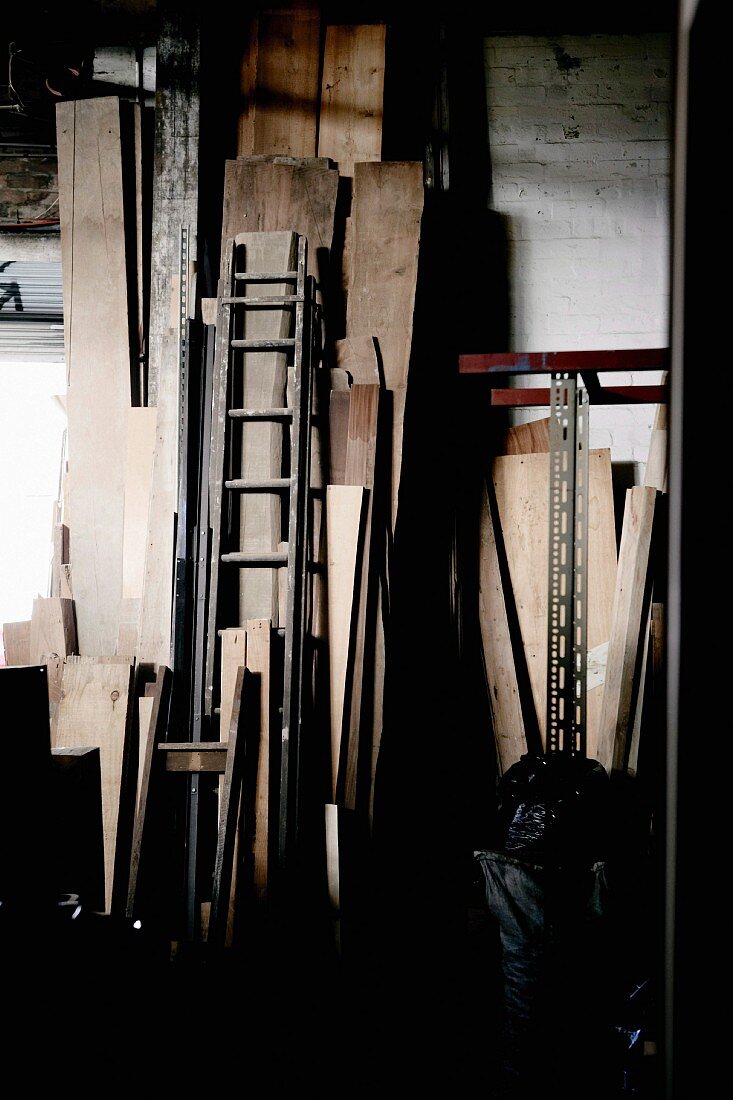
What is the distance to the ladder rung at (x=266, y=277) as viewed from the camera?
3.01 metres

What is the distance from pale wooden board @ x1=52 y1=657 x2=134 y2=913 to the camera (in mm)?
2867

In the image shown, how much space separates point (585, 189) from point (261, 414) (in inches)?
72.4

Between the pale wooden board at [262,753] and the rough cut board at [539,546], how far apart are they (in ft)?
3.77

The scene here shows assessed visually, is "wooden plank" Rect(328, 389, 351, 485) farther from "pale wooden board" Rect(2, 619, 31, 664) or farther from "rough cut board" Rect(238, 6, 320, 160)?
"pale wooden board" Rect(2, 619, 31, 664)

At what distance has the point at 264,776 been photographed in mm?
2771

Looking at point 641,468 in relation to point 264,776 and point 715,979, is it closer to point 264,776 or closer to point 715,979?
point 264,776

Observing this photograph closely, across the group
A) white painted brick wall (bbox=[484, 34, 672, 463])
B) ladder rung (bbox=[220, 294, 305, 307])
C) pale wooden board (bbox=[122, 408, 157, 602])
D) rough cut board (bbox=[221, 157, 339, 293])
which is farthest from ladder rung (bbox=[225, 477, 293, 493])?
white painted brick wall (bbox=[484, 34, 672, 463])

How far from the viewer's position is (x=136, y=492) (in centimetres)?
321

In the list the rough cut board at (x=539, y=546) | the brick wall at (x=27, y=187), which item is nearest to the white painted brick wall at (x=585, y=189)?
the rough cut board at (x=539, y=546)

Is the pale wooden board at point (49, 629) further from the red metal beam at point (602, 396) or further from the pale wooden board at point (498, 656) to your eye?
the red metal beam at point (602, 396)

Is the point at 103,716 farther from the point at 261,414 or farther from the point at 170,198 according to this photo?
the point at 170,198

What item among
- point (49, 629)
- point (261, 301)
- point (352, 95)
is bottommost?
point (49, 629)

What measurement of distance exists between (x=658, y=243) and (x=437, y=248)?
95 centimetres

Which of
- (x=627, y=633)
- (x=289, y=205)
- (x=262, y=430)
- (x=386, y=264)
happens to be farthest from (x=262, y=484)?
(x=627, y=633)
